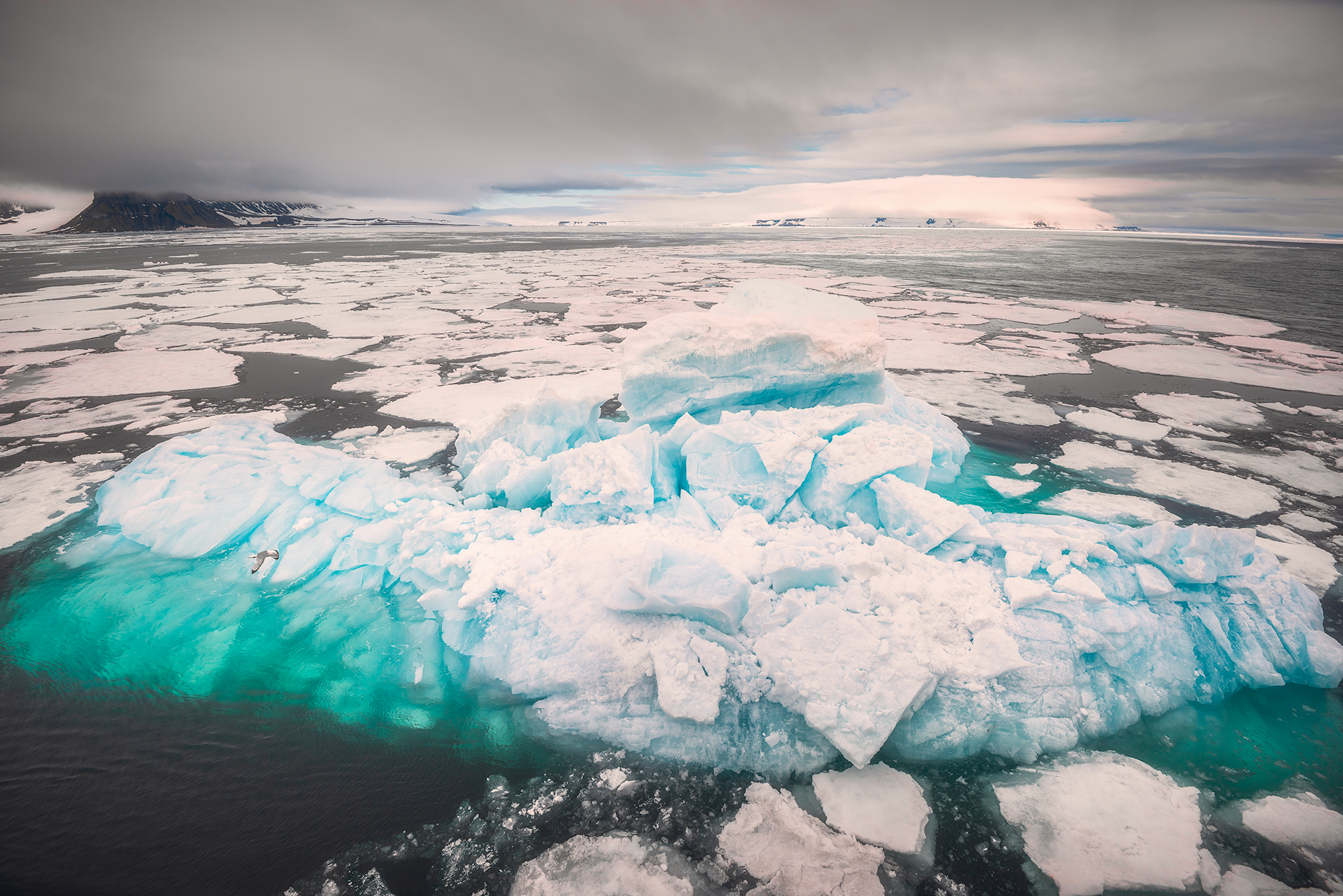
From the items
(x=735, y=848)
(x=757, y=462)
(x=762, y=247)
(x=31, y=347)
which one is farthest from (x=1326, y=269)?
(x=31, y=347)

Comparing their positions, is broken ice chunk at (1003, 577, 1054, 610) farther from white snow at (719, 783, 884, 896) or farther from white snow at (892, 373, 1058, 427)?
white snow at (892, 373, 1058, 427)

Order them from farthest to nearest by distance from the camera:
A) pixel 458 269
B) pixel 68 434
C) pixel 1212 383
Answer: pixel 458 269, pixel 1212 383, pixel 68 434

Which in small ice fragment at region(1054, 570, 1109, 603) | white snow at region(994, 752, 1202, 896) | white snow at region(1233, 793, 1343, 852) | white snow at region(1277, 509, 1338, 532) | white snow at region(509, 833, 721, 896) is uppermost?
small ice fragment at region(1054, 570, 1109, 603)

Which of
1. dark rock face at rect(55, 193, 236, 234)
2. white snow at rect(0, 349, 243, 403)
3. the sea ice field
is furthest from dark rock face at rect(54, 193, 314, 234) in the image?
the sea ice field

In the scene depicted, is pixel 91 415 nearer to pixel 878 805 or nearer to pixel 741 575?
pixel 741 575

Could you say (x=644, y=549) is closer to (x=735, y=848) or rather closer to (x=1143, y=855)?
(x=735, y=848)

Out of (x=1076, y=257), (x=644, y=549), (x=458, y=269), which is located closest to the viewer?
(x=644, y=549)

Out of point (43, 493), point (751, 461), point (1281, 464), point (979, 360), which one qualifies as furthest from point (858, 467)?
point (979, 360)

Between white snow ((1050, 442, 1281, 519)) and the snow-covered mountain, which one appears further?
the snow-covered mountain
